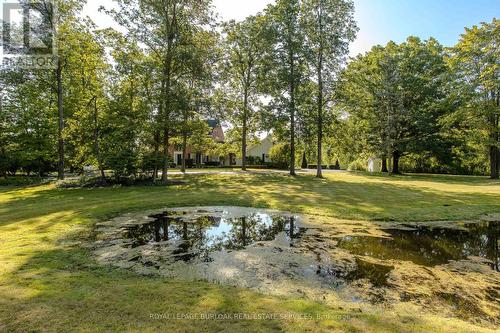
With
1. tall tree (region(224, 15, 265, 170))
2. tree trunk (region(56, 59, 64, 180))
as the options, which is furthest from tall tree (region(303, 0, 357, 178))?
A: tree trunk (region(56, 59, 64, 180))

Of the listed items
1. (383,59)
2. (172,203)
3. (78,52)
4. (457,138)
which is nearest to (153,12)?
(78,52)

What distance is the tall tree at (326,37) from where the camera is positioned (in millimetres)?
26688

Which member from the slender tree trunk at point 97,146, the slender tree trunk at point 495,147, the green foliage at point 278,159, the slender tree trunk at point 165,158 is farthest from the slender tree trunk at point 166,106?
the slender tree trunk at point 495,147

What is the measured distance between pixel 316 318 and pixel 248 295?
1099 mm

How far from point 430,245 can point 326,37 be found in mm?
23498

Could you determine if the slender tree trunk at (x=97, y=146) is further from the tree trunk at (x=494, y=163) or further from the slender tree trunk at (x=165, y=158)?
the tree trunk at (x=494, y=163)

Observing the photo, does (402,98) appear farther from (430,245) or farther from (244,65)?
(430,245)

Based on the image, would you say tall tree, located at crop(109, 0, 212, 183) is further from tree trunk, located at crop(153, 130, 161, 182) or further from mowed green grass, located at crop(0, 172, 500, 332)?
mowed green grass, located at crop(0, 172, 500, 332)

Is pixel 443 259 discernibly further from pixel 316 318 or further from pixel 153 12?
pixel 153 12

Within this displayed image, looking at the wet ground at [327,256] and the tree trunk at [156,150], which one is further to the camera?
the tree trunk at [156,150]

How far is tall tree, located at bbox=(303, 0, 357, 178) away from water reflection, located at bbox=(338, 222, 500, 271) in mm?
18532

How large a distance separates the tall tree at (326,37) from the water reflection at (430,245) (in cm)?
1853

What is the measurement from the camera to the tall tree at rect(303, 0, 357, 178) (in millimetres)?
26688

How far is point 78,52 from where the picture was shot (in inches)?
845
